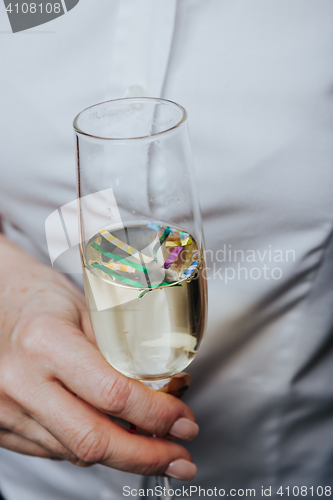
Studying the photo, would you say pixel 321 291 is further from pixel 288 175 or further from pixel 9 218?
pixel 9 218

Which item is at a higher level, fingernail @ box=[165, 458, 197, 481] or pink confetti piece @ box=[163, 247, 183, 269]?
pink confetti piece @ box=[163, 247, 183, 269]

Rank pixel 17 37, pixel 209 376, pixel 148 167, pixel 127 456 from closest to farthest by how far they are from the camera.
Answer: pixel 148 167, pixel 127 456, pixel 17 37, pixel 209 376

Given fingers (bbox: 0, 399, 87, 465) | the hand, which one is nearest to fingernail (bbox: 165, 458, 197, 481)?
the hand

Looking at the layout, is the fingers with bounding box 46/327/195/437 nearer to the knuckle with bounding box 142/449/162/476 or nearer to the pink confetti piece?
the knuckle with bounding box 142/449/162/476

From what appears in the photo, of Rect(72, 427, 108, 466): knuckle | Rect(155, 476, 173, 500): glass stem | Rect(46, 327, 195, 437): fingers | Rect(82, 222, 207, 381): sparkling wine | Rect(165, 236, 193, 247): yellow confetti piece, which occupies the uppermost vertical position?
Rect(165, 236, 193, 247): yellow confetti piece

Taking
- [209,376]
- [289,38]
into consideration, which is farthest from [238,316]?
[289,38]

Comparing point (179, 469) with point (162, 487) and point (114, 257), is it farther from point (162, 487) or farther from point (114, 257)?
point (114, 257)

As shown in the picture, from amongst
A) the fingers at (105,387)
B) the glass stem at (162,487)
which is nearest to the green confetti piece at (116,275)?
the fingers at (105,387)
